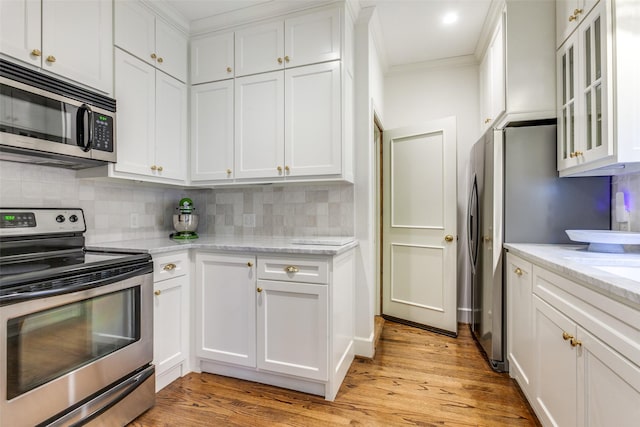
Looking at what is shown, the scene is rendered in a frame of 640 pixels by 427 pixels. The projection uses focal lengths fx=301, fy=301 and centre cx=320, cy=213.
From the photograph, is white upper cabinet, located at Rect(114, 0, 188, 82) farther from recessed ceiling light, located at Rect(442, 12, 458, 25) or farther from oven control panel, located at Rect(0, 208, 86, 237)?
recessed ceiling light, located at Rect(442, 12, 458, 25)

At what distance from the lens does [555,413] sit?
1368mm

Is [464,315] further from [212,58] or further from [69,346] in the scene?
[212,58]

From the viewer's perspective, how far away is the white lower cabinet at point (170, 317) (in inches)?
74.9

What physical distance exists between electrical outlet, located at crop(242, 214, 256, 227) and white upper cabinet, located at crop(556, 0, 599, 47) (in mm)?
2575

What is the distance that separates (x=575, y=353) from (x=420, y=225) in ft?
6.10

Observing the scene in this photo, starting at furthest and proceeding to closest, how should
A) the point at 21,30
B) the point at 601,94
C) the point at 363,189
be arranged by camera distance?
the point at 363,189 < the point at 601,94 < the point at 21,30

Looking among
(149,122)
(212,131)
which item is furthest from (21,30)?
(212,131)

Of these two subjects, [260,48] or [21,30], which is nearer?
[21,30]

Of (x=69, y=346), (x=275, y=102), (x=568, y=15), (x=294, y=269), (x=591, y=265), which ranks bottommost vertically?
(x=69, y=346)

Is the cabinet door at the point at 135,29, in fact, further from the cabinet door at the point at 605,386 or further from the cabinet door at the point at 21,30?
the cabinet door at the point at 605,386

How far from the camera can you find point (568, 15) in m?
1.87

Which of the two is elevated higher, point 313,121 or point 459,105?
point 459,105

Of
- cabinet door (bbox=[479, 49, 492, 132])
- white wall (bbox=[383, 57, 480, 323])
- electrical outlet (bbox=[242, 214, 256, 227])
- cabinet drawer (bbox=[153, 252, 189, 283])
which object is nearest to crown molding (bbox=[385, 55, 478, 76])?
white wall (bbox=[383, 57, 480, 323])

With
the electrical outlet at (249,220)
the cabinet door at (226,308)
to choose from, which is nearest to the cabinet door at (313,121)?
the electrical outlet at (249,220)
